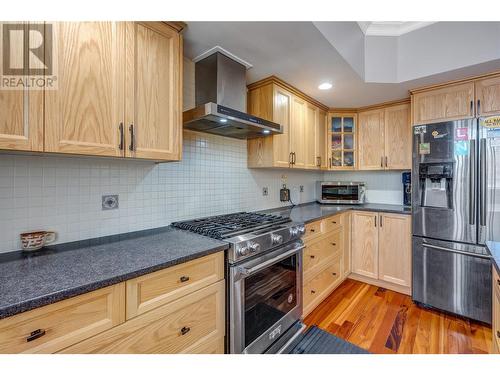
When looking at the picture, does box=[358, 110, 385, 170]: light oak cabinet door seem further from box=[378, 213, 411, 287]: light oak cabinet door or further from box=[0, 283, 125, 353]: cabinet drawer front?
box=[0, 283, 125, 353]: cabinet drawer front

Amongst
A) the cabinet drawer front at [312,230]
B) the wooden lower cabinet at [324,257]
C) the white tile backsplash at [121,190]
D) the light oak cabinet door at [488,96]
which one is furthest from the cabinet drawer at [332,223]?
the light oak cabinet door at [488,96]

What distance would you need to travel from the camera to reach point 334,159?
3148mm

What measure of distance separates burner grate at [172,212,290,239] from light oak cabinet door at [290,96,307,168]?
2.73ft

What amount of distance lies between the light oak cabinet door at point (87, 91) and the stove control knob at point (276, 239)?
1.05 metres

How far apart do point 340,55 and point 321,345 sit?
2230 mm

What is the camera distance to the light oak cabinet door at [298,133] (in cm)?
244

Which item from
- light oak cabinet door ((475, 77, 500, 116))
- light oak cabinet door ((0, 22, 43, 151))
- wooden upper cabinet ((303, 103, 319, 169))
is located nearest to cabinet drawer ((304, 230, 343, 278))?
wooden upper cabinet ((303, 103, 319, 169))

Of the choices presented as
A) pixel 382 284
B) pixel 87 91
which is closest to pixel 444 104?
pixel 382 284

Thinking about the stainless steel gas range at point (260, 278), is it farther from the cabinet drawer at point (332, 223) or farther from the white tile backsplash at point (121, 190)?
the cabinet drawer at point (332, 223)

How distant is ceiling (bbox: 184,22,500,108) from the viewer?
1516 mm
